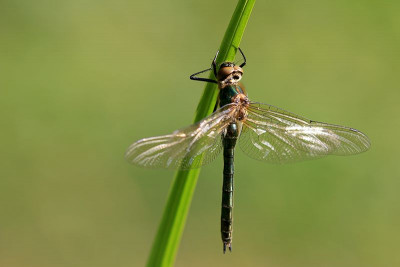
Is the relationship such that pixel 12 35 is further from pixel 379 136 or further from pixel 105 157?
pixel 379 136

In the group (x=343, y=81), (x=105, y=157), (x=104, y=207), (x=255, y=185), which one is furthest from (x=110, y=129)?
(x=343, y=81)

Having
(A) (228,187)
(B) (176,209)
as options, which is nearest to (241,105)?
(A) (228,187)

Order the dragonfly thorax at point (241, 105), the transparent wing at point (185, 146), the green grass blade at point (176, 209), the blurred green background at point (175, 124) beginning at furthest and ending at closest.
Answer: the blurred green background at point (175, 124) < the dragonfly thorax at point (241, 105) < the transparent wing at point (185, 146) < the green grass blade at point (176, 209)

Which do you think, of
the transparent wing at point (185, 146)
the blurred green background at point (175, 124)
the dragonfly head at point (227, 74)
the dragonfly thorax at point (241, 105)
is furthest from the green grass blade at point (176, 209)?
the blurred green background at point (175, 124)

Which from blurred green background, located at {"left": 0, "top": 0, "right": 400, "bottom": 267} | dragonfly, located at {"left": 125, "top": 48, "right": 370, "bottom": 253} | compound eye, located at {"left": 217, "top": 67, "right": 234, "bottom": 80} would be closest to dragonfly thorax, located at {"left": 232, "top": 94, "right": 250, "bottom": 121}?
dragonfly, located at {"left": 125, "top": 48, "right": 370, "bottom": 253}

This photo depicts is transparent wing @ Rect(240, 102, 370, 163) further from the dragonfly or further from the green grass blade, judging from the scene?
the green grass blade

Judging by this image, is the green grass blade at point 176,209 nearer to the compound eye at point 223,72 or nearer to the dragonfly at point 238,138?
the dragonfly at point 238,138

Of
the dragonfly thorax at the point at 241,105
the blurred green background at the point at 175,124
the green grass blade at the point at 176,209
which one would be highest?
the blurred green background at the point at 175,124

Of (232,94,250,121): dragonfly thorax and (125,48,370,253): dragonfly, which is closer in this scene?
(125,48,370,253): dragonfly
